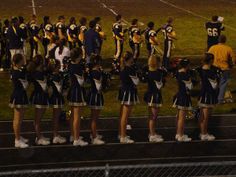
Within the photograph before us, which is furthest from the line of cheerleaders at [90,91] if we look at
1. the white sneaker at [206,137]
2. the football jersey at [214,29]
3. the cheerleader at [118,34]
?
the cheerleader at [118,34]

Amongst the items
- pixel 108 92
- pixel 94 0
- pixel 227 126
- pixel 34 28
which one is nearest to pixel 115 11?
pixel 94 0

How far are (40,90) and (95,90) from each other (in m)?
1.29

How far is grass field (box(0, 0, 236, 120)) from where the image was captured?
645 inches

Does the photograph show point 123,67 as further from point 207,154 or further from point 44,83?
point 207,154

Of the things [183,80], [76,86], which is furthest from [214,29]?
[76,86]

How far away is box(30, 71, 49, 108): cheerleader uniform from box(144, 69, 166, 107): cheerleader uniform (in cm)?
242

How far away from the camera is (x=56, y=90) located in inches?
466

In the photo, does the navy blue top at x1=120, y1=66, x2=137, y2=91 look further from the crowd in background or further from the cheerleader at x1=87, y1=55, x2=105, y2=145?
the cheerleader at x1=87, y1=55, x2=105, y2=145

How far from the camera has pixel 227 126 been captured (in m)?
13.6

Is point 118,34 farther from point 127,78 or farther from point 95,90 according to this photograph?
point 95,90

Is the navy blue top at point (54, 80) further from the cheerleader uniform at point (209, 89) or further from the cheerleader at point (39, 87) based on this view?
the cheerleader uniform at point (209, 89)

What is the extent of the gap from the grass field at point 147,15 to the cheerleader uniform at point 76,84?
10.7ft

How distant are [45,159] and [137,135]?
9.03ft

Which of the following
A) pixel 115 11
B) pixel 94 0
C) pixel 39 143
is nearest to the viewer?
pixel 39 143
